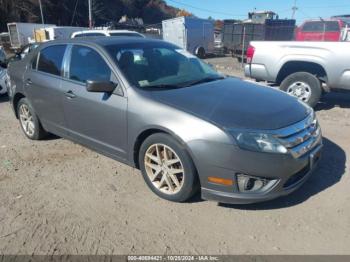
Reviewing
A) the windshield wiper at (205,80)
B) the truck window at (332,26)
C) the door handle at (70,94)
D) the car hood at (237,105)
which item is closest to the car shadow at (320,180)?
the car hood at (237,105)

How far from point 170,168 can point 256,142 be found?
3.11 ft

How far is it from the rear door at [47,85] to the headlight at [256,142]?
265cm

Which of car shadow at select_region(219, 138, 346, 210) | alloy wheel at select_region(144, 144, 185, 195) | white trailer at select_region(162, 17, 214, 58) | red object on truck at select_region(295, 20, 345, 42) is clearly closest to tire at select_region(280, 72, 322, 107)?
car shadow at select_region(219, 138, 346, 210)

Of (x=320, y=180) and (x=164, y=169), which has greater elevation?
(x=164, y=169)

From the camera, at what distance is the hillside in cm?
4484

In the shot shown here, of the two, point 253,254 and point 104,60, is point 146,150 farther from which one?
point 253,254

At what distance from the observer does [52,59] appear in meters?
4.77

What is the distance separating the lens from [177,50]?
4578 millimetres

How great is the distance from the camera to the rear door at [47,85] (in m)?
4.57

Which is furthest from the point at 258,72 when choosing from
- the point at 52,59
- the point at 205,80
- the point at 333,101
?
the point at 52,59

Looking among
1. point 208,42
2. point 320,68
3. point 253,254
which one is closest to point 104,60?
point 253,254

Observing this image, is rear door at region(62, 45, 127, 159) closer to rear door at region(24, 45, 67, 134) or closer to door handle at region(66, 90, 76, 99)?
door handle at region(66, 90, 76, 99)

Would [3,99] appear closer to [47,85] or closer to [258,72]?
[47,85]

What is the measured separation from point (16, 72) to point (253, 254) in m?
4.75
